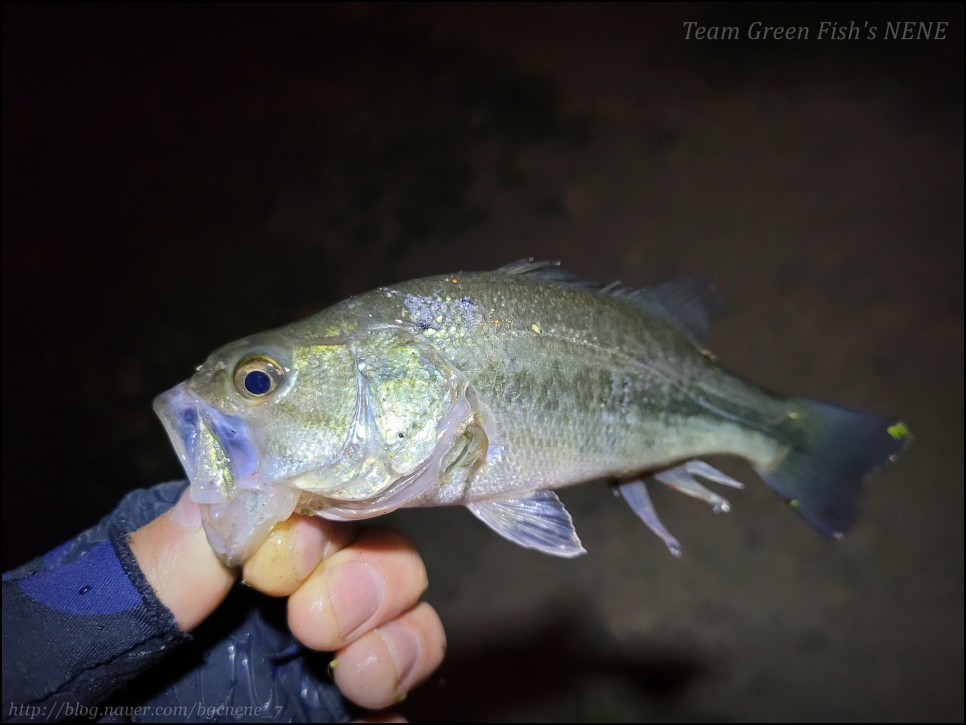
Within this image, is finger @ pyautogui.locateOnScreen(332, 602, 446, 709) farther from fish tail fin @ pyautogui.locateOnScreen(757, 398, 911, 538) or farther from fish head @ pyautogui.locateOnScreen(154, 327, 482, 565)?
fish tail fin @ pyautogui.locateOnScreen(757, 398, 911, 538)

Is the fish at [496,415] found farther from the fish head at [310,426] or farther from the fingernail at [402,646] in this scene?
the fingernail at [402,646]

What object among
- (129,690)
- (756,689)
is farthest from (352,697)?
(756,689)

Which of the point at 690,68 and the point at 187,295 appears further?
the point at 187,295

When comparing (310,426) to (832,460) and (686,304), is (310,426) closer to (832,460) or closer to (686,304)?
(686,304)

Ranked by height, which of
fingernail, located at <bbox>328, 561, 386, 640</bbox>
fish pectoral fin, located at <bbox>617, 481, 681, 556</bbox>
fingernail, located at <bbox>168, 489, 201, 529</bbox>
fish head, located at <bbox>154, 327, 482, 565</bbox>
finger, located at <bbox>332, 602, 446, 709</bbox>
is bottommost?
Answer: finger, located at <bbox>332, 602, 446, 709</bbox>

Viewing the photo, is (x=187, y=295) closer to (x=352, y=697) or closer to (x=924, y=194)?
(x=352, y=697)

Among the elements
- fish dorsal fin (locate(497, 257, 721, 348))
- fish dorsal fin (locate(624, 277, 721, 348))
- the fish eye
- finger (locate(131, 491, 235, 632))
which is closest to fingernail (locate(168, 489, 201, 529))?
finger (locate(131, 491, 235, 632))

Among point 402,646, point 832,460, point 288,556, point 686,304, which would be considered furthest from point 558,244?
point 288,556
